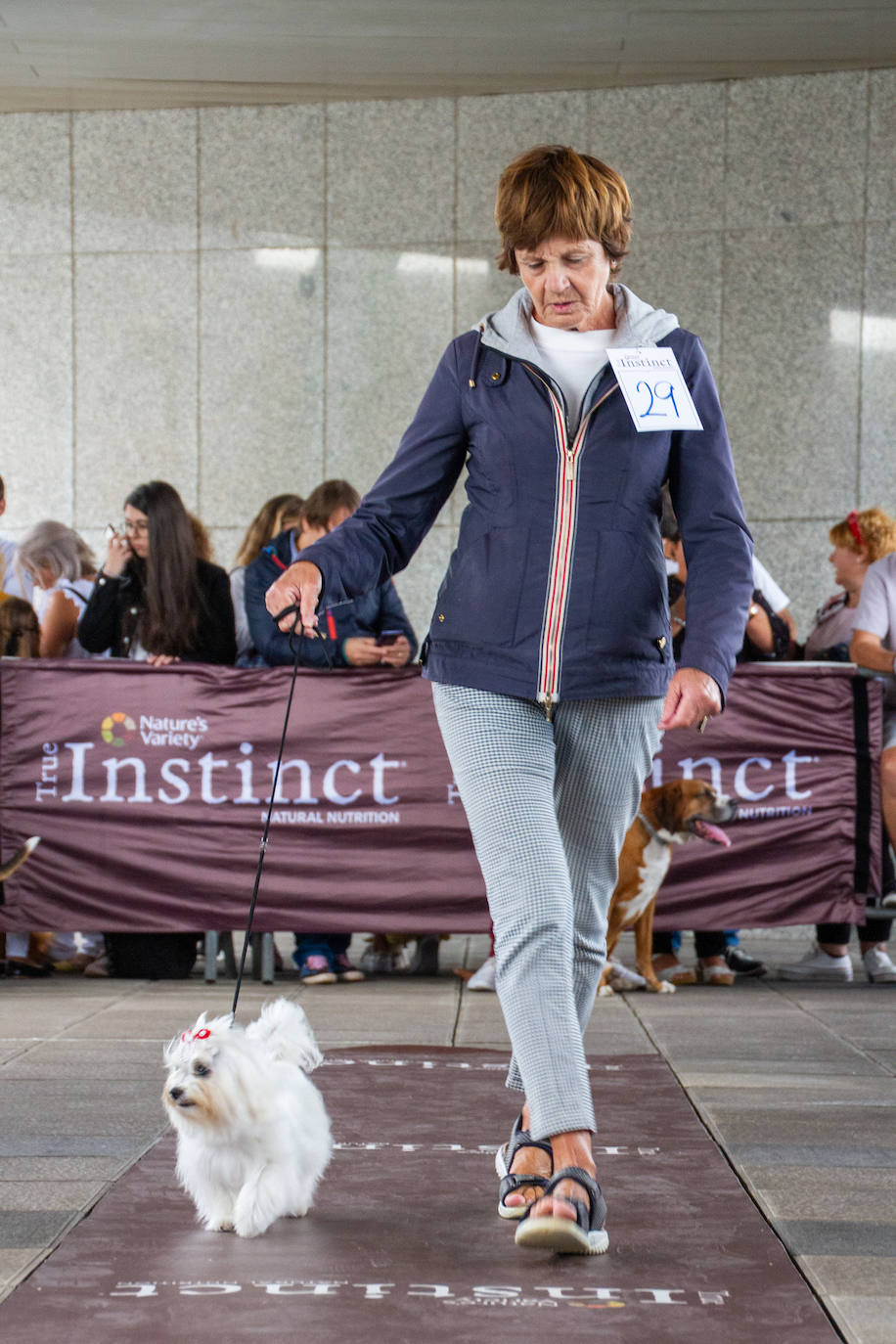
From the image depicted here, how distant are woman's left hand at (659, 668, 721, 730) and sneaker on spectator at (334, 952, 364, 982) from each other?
4.37m

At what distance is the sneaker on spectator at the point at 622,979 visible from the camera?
6.86m

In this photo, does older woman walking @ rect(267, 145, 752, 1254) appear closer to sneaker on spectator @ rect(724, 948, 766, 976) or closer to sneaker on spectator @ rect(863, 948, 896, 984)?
sneaker on spectator @ rect(863, 948, 896, 984)

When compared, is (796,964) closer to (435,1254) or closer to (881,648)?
(881,648)

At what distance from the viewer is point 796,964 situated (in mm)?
7531

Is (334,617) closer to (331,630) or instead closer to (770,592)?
(331,630)

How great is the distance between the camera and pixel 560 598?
310 centimetres

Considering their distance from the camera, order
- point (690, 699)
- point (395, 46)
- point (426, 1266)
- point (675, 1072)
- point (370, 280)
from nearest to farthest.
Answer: point (426, 1266) → point (690, 699) → point (675, 1072) → point (395, 46) → point (370, 280)

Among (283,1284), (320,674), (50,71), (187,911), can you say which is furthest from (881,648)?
(50,71)

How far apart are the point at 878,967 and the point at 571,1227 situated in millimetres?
4772

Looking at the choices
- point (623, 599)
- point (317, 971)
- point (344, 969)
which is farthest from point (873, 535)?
point (623, 599)

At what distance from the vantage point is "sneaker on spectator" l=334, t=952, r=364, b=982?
23.7 ft

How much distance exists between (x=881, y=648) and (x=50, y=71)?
6856 millimetres

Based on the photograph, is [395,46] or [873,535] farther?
[395,46]

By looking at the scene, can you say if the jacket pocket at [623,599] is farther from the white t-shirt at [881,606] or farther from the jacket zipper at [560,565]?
the white t-shirt at [881,606]
